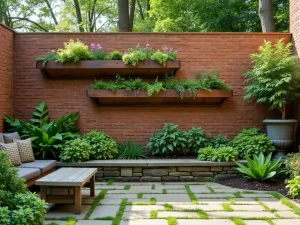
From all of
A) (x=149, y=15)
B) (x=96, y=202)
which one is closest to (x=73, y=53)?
(x=96, y=202)

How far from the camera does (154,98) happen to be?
5977 mm

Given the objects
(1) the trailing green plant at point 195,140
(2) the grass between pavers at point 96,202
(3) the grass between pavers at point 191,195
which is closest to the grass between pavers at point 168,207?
(3) the grass between pavers at point 191,195

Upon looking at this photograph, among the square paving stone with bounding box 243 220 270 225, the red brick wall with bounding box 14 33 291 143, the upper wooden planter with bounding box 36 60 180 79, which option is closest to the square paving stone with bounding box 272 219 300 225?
the square paving stone with bounding box 243 220 270 225

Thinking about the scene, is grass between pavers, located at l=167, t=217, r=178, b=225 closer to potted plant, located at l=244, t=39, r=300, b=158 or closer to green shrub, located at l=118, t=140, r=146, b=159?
green shrub, located at l=118, t=140, r=146, b=159

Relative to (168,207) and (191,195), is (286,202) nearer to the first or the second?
(191,195)

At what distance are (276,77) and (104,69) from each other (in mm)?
3140

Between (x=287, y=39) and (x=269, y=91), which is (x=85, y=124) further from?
(x=287, y=39)

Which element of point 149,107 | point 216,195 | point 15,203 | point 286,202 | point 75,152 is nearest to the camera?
point 15,203

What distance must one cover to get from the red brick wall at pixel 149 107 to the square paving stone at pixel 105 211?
249 cm

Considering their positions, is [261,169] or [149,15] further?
[149,15]

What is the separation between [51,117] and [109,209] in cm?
309

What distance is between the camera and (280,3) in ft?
→ 35.6

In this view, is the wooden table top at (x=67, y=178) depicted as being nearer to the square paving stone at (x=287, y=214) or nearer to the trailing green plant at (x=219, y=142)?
the square paving stone at (x=287, y=214)

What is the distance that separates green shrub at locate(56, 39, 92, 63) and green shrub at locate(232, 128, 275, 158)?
10.7ft
